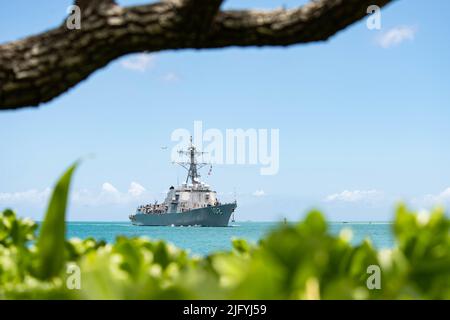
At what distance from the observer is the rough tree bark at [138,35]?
2.44 meters

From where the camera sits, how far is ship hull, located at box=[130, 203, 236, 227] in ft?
239

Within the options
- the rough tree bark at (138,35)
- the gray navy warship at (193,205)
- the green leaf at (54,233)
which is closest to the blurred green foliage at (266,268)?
the green leaf at (54,233)

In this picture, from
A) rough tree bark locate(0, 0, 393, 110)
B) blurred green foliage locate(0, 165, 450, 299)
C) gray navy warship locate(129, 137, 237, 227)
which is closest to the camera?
blurred green foliage locate(0, 165, 450, 299)

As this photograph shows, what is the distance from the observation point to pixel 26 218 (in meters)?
2.76

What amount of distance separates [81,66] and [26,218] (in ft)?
2.74

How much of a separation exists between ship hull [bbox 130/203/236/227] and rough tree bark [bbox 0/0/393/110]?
69428 mm

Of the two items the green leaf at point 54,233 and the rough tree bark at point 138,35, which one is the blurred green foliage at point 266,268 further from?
the rough tree bark at point 138,35

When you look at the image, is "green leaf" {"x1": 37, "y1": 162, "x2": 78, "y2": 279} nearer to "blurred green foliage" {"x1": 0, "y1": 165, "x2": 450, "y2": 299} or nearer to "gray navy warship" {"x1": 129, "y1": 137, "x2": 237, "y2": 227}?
"blurred green foliage" {"x1": 0, "y1": 165, "x2": 450, "y2": 299}

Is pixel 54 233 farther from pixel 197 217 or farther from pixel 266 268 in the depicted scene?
pixel 197 217

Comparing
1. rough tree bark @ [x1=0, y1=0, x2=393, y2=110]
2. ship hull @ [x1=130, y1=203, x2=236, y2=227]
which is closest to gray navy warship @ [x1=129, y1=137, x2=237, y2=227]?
ship hull @ [x1=130, y1=203, x2=236, y2=227]

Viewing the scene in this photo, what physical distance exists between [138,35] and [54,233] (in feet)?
3.78
